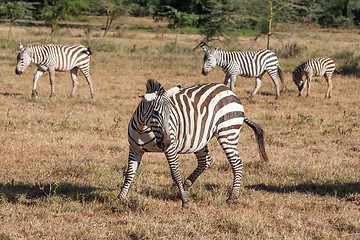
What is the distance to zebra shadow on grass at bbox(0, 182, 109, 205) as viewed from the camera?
5.86 m

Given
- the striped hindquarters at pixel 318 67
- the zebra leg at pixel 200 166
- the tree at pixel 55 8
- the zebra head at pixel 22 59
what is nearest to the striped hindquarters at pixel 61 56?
the zebra head at pixel 22 59

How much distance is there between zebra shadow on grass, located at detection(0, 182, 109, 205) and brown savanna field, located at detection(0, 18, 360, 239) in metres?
0.01

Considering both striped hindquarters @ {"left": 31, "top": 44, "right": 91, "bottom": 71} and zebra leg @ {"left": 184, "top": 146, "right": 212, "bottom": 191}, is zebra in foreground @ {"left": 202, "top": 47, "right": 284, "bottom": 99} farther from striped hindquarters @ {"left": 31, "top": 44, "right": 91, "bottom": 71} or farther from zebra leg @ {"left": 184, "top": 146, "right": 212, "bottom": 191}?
zebra leg @ {"left": 184, "top": 146, "right": 212, "bottom": 191}

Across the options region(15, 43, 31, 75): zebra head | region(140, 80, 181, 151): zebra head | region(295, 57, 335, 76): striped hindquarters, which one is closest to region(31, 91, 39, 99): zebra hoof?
region(15, 43, 31, 75): zebra head

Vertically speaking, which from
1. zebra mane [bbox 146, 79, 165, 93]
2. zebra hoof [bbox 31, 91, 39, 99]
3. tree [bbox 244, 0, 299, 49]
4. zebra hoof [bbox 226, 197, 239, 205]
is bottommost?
zebra hoof [bbox 226, 197, 239, 205]

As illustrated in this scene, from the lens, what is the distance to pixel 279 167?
7848 millimetres

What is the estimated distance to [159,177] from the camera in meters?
7.07

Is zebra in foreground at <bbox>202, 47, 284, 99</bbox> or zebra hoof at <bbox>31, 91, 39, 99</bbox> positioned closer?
zebra hoof at <bbox>31, 91, 39, 99</bbox>

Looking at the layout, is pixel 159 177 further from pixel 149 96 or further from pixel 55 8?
pixel 55 8

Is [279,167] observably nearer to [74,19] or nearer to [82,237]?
[82,237]

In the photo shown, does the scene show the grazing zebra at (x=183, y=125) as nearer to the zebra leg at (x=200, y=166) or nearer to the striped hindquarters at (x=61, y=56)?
the zebra leg at (x=200, y=166)

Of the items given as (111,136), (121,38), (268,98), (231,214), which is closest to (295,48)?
(268,98)

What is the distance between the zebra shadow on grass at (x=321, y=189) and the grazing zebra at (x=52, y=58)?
8.56 metres

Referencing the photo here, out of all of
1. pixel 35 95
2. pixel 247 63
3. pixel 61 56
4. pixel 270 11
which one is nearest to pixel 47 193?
pixel 35 95
